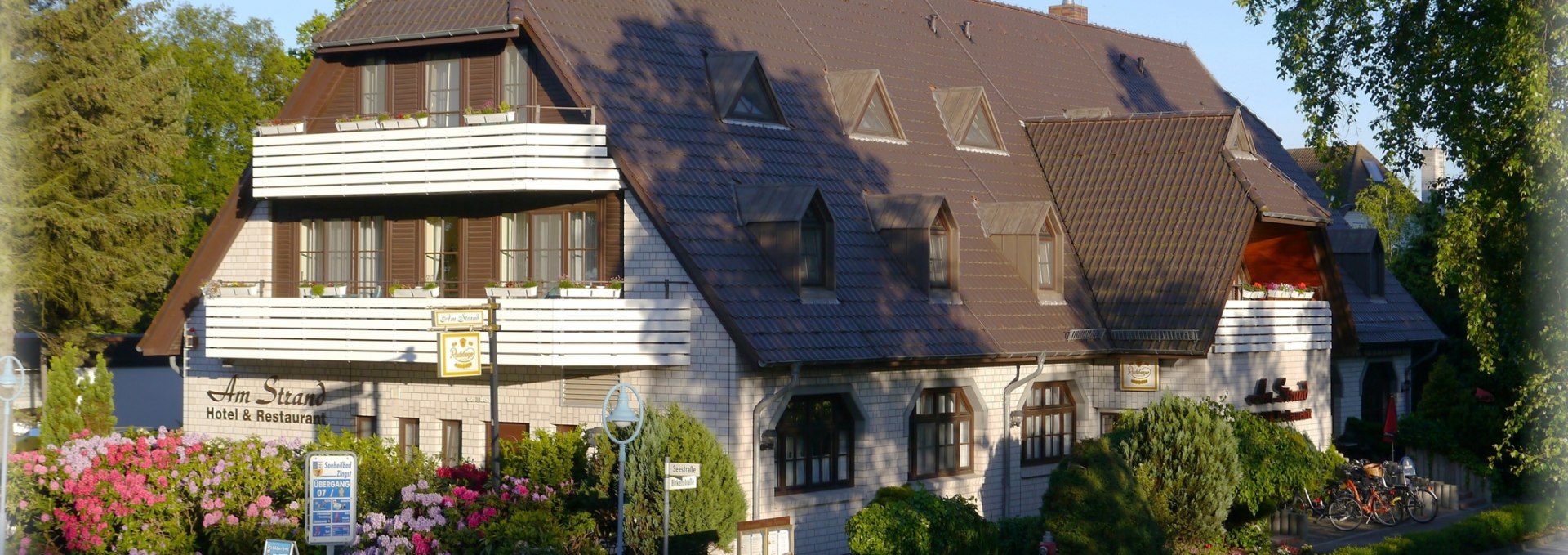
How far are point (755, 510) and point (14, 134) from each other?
23.6 metres

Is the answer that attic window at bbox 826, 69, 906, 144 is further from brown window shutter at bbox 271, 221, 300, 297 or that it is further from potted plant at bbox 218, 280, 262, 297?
potted plant at bbox 218, 280, 262, 297

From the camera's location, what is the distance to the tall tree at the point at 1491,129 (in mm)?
21875

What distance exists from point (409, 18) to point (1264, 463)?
543 inches

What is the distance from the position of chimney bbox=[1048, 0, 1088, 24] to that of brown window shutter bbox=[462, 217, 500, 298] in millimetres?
22891

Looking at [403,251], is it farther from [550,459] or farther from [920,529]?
[920,529]

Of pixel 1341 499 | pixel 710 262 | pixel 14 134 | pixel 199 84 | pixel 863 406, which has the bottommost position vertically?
pixel 1341 499

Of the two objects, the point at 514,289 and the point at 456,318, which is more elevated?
the point at 514,289

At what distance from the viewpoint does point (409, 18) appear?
24.8 meters

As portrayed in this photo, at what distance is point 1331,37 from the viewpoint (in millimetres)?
25359

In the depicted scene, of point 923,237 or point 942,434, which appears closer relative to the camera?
point 923,237

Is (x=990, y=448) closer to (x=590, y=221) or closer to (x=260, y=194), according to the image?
(x=590, y=221)

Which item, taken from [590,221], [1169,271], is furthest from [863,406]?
[1169,271]

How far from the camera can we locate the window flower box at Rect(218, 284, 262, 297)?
2530cm

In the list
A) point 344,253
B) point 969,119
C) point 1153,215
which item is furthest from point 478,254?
point 1153,215
